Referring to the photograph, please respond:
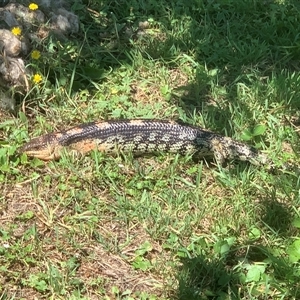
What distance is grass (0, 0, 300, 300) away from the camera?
4.66m

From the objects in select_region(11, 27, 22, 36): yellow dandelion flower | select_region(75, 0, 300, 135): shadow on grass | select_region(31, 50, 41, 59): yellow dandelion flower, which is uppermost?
select_region(11, 27, 22, 36): yellow dandelion flower

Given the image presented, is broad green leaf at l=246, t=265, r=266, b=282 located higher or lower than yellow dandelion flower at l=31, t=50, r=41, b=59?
lower

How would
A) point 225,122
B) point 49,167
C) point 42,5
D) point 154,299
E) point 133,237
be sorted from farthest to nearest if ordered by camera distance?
point 42,5 → point 225,122 → point 49,167 → point 133,237 → point 154,299

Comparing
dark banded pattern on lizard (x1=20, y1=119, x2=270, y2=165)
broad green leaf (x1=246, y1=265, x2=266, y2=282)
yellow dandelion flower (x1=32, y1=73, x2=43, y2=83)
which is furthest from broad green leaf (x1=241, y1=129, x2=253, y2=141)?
yellow dandelion flower (x1=32, y1=73, x2=43, y2=83)

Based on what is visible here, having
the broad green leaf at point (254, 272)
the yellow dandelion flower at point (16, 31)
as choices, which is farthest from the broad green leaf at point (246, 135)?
the yellow dandelion flower at point (16, 31)

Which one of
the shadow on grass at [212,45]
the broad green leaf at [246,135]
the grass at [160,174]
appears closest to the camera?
the grass at [160,174]

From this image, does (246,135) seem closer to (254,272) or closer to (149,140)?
(149,140)

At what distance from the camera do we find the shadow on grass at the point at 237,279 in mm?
4512

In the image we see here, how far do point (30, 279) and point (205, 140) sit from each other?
1999mm

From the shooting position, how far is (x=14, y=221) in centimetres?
507

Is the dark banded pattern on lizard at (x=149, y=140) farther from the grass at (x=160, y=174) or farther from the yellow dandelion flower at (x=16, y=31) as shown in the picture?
the yellow dandelion flower at (x=16, y=31)

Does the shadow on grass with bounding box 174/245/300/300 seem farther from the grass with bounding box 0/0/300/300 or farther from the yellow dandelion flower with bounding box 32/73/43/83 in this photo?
the yellow dandelion flower with bounding box 32/73/43/83

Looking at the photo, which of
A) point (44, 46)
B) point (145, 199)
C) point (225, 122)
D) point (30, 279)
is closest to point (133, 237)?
point (145, 199)

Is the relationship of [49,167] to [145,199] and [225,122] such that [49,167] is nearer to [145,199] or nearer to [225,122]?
[145,199]
